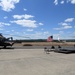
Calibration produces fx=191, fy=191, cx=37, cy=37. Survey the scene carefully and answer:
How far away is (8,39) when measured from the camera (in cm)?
4653

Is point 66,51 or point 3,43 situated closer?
point 66,51

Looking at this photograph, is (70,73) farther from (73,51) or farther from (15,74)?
(73,51)

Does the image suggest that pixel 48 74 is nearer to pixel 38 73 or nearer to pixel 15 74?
pixel 38 73

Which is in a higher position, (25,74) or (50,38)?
(50,38)

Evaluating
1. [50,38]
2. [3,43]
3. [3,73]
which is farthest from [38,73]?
[50,38]

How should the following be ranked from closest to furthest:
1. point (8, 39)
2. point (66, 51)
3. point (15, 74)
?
point (15, 74) → point (66, 51) → point (8, 39)

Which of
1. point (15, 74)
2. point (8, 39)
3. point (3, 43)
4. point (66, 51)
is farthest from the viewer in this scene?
point (8, 39)

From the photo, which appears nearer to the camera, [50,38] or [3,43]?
[3,43]

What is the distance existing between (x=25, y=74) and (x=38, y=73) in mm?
848

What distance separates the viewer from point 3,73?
1195cm

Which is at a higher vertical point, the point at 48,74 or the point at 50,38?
the point at 50,38

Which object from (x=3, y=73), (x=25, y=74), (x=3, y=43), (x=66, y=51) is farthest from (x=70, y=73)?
(x=3, y=43)

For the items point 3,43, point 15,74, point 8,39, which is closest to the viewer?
point 15,74

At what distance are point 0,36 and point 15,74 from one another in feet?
112
